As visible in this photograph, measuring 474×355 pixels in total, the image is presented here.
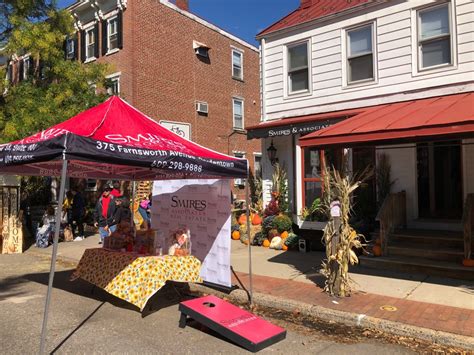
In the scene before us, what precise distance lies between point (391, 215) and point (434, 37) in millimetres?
4179

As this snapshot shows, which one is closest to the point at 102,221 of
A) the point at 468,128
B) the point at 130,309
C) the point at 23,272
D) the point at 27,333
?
the point at 23,272

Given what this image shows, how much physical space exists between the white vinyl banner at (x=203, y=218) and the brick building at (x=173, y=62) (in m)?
10.1

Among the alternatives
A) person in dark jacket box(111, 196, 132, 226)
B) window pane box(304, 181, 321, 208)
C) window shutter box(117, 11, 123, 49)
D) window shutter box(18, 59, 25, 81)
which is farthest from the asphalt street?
window shutter box(18, 59, 25, 81)

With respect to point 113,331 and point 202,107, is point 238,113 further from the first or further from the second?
point 113,331

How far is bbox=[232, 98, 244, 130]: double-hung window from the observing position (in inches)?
918

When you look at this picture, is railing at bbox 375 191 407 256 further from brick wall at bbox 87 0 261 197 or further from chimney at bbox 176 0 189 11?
chimney at bbox 176 0 189 11

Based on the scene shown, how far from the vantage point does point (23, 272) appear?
884cm

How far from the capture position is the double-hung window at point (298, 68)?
38.8 feet

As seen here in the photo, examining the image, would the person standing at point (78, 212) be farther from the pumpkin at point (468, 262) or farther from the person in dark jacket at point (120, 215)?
the pumpkin at point (468, 262)

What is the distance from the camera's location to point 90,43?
19.7 meters

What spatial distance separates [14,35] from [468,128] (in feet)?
46.5

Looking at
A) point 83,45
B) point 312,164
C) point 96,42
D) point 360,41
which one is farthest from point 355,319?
point 83,45

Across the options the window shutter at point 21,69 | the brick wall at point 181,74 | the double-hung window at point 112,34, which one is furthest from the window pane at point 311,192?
the window shutter at point 21,69

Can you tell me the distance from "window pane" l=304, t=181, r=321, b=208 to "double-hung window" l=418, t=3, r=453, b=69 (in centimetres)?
383
